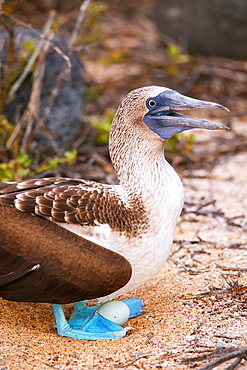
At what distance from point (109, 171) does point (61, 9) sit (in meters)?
6.45

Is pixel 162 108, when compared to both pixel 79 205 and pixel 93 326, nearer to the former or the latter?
pixel 79 205

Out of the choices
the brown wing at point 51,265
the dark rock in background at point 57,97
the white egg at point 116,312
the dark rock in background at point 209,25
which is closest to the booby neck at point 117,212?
the brown wing at point 51,265

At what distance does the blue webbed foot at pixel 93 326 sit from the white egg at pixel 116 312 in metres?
0.03

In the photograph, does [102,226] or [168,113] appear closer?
[102,226]

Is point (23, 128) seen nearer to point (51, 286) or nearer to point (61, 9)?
point (51, 286)

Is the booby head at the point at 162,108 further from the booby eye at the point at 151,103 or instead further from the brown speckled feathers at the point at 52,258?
the brown speckled feathers at the point at 52,258

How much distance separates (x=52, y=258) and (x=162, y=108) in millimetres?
1233

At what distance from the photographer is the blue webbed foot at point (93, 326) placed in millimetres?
3779

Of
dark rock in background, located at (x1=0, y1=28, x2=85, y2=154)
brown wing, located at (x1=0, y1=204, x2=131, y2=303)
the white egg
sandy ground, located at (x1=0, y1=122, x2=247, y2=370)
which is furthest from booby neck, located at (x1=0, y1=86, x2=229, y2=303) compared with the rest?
dark rock in background, located at (x1=0, y1=28, x2=85, y2=154)

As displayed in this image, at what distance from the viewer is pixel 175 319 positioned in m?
3.81

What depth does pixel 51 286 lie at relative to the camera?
3682mm

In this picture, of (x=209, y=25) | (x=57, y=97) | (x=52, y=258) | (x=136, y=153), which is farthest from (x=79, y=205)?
(x=209, y=25)

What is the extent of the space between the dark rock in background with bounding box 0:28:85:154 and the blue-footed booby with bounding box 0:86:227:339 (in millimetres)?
2735

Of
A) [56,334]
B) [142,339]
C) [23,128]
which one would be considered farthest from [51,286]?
[23,128]
